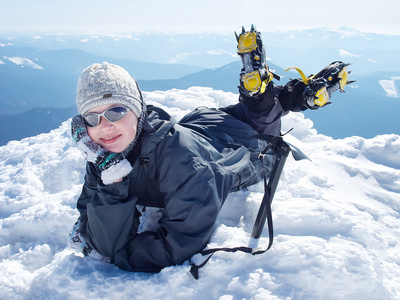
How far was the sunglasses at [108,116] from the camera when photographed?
4.99 ft

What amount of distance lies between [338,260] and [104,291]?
137cm

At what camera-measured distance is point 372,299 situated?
1.35 m

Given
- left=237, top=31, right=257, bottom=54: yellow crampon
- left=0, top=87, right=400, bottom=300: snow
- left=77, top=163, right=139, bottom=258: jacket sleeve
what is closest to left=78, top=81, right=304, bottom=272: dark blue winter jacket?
left=77, top=163, right=139, bottom=258: jacket sleeve

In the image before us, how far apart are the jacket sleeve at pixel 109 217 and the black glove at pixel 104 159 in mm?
68

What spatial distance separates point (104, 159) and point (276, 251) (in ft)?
3.96

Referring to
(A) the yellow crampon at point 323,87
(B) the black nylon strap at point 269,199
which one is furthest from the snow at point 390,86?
(B) the black nylon strap at point 269,199

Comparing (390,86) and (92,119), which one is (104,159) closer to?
(92,119)

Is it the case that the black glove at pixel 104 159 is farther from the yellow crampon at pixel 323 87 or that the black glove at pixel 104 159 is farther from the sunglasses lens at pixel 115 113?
the yellow crampon at pixel 323 87

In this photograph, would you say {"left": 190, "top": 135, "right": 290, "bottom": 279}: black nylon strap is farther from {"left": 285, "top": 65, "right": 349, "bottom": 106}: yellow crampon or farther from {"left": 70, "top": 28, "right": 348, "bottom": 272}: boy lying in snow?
{"left": 285, "top": 65, "right": 349, "bottom": 106}: yellow crampon

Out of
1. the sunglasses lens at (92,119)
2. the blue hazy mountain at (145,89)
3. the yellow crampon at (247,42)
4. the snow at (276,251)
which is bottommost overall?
the blue hazy mountain at (145,89)

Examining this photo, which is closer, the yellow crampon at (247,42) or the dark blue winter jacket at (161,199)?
the dark blue winter jacket at (161,199)

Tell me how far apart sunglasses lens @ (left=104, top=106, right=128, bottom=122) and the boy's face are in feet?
0.08

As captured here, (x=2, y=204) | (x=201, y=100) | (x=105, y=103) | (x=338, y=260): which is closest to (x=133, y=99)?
(x=105, y=103)

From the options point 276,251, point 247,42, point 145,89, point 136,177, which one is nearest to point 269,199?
point 276,251
